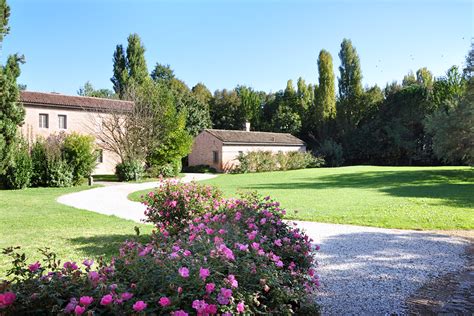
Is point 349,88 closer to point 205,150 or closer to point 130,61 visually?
point 205,150

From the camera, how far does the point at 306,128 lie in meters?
50.1


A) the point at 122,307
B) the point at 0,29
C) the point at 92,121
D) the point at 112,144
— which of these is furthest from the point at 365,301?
the point at 92,121

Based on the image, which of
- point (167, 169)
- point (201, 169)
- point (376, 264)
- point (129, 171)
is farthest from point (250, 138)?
point (376, 264)

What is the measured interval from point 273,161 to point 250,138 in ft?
14.1

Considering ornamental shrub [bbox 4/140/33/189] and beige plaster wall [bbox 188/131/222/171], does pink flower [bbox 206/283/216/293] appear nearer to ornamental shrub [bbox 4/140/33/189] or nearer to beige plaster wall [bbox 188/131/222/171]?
ornamental shrub [bbox 4/140/33/189]

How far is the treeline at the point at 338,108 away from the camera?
4166 cm

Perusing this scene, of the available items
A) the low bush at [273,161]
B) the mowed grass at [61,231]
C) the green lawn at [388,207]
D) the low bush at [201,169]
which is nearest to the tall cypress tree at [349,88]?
the low bush at [273,161]

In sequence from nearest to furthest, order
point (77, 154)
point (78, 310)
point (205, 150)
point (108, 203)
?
1. point (78, 310)
2. point (108, 203)
3. point (77, 154)
4. point (205, 150)

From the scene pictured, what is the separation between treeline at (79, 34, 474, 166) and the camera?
41.7 meters

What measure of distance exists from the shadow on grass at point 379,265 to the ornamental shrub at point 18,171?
1763cm

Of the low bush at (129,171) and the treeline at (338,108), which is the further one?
the treeline at (338,108)

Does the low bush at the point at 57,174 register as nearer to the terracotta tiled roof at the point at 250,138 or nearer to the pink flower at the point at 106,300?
the terracotta tiled roof at the point at 250,138

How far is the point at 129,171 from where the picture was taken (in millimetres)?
24828

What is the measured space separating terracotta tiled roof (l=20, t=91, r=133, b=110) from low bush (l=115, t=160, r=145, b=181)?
5.43 m
